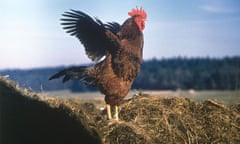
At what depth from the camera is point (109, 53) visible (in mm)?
6312

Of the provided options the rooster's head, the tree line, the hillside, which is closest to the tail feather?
the hillside

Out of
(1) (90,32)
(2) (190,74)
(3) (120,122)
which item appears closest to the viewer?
(3) (120,122)

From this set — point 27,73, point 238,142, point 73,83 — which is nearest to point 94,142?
point 238,142

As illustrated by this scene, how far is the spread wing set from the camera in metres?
6.03

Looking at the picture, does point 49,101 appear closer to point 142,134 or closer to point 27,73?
point 142,134

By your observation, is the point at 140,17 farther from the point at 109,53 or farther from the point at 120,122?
the point at 120,122

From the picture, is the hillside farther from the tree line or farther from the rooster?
the tree line

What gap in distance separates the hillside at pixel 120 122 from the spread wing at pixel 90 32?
0.98m

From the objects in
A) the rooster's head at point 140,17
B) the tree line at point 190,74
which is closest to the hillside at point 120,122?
the rooster's head at point 140,17

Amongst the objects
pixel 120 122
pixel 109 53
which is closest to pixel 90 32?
pixel 109 53

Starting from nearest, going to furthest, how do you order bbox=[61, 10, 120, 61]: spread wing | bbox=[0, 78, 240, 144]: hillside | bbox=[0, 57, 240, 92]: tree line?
bbox=[0, 78, 240, 144]: hillside → bbox=[61, 10, 120, 61]: spread wing → bbox=[0, 57, 240, 92]: tree line

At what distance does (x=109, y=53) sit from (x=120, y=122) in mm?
1441

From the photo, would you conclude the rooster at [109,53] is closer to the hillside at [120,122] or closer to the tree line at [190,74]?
the hillside at [120,122]

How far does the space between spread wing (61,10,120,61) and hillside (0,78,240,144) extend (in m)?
0.98
